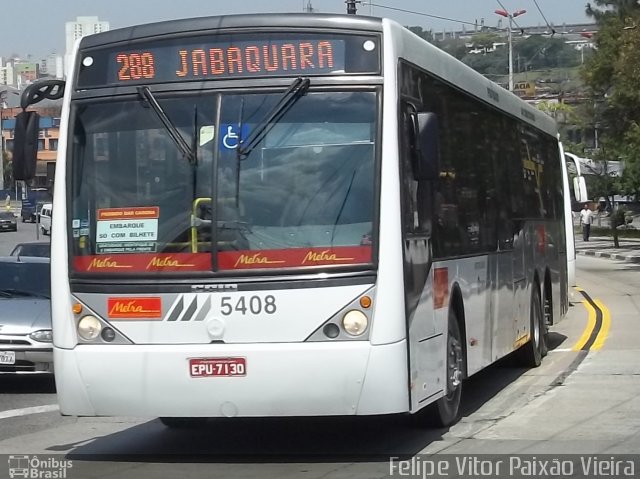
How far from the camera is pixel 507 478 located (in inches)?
305

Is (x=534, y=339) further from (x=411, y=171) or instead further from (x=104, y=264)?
(x=104, y=264)

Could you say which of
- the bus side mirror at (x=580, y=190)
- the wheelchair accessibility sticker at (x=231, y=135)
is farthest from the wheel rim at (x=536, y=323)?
the bus side mirror at (x=580, y=190)

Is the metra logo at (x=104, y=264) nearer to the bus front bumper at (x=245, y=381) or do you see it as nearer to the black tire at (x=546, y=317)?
the bus front bumper at (x=245, y=381)

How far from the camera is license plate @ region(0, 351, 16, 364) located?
12641 mm

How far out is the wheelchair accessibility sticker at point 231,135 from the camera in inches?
325

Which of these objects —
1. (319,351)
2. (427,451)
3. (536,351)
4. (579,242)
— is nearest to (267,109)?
(319,351)

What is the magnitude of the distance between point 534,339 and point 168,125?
7250 millimetres

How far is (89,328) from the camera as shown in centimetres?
Result: 842

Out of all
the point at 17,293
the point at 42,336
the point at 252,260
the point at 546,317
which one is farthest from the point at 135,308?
the point at 546,317

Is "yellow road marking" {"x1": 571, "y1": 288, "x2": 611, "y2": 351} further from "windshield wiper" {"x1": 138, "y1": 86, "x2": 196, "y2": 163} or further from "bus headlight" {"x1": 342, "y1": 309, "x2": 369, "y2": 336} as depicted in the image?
"windshield wiper" {"x1": 138, "y1": 86, "x2": 196, "y2": 163}

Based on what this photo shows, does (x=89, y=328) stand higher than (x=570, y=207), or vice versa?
(x=570, y=207)

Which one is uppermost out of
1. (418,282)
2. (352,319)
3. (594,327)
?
(418,282)

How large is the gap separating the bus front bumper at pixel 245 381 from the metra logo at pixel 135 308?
0.22 m

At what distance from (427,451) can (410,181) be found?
79.4 inches
